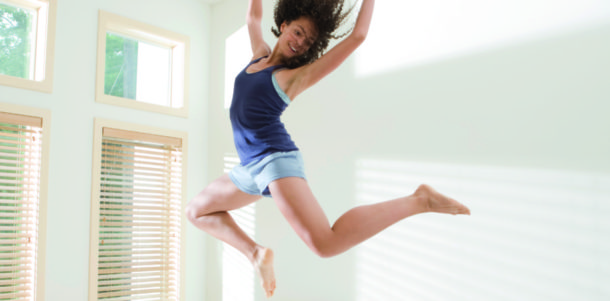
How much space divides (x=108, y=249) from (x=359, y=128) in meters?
2.13

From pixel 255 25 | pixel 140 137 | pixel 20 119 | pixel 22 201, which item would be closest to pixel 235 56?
pixel 140 137

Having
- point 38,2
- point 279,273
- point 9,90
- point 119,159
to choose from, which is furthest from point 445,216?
point 38,2

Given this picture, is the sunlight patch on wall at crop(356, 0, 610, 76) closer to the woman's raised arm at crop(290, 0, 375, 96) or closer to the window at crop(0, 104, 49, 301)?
the woman's raised arm at crop(290, 0, 375, 96)

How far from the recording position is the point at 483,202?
2865mm

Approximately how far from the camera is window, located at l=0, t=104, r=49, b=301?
3.43 m

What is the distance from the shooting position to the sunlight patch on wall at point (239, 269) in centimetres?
414

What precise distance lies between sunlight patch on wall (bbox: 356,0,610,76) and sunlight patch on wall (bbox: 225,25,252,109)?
49.4 inches

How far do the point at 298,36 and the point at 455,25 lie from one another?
150 cm

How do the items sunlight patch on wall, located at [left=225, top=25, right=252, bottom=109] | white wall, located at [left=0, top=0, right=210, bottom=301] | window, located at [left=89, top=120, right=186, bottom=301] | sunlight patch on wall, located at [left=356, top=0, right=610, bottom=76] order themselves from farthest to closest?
sunlight patch on wall, located at [left=225, top=25, right=252, bottom=109] → window, located at [left=89, top=120, right=186, bottom=301] → white wall, located at [left=0, top=0, right=210, bottom=301] → sunlight patch on wall, located at [left=356, top=0, right=610, bottom=76]

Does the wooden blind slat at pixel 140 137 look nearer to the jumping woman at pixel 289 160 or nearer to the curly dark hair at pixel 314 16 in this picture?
the jumping woman at pixel 289 160

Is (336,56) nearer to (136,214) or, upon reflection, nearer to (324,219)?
(324,219)

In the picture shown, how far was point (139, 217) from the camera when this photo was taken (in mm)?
4172

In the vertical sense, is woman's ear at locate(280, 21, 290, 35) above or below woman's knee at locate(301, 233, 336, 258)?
above

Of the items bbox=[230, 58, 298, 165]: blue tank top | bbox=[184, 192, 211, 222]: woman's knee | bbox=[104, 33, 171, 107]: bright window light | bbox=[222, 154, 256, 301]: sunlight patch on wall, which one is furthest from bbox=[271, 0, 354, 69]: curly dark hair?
bbox=[104, 33, 171, 107]: bright window light
